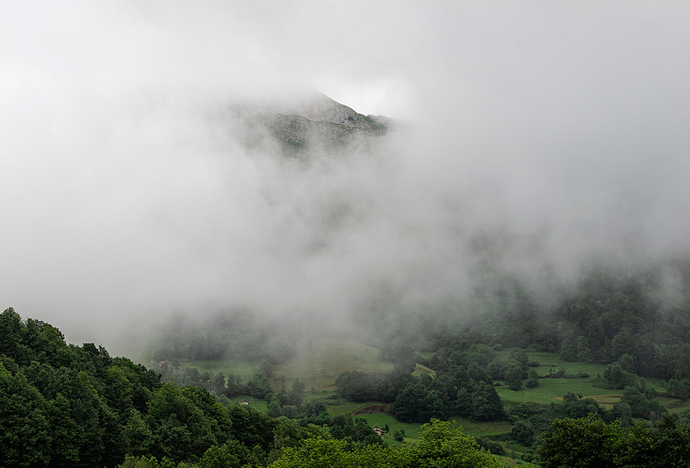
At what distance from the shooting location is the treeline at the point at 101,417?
6212 centimetres

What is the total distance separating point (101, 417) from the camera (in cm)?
7300

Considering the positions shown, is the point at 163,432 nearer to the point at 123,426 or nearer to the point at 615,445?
the point at 123,426

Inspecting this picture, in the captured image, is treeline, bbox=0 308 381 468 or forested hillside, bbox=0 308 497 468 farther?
treeline, bbox=0 308 381 468

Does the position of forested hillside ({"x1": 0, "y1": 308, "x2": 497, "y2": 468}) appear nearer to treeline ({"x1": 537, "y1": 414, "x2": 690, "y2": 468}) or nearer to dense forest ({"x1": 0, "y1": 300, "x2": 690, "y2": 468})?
dense forest ({"x1": 0, "y1": 300, "x2": 690, "y2": 468})

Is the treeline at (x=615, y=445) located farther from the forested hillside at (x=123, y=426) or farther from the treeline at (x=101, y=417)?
the treeline at (x=101, y=417)

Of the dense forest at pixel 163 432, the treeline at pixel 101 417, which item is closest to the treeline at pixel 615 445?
the dense forest at pixel 163 432

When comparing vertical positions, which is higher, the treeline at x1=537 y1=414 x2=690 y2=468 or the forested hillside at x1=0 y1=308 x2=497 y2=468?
the treeline at x1=537 y1=414 x2=690 y2=468

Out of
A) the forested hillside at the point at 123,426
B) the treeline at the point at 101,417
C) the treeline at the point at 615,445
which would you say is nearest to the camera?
the treeline at the point at 615,445

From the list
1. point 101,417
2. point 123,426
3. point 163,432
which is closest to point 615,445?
point 163,432

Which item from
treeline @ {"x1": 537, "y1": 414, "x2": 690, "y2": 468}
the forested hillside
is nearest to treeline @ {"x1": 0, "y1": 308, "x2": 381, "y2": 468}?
the forested hillside

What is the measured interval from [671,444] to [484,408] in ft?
518

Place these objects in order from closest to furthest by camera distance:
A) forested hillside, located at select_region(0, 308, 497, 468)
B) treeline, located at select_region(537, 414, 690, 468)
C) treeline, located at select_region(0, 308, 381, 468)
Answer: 1. treeline, located at select_region(537, 414, 690, 468)
2. forested hillside, located at select_region(0, 308, 497, 468)
3. treeline, located at select_region(0, 308, 381, 468)

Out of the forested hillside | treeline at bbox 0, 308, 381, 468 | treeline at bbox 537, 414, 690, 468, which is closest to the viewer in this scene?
treeline at bbox 537, 414, 690, 468

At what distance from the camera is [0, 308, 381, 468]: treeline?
62125 millimetres
